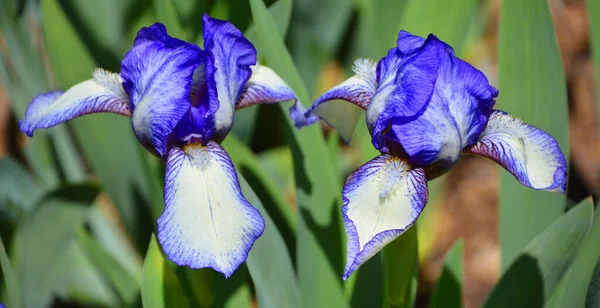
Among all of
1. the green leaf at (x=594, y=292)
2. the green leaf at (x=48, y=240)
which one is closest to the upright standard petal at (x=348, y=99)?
the green leaf at (x=594, y=292)

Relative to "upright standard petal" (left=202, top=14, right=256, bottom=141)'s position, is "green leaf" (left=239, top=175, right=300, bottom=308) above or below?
below

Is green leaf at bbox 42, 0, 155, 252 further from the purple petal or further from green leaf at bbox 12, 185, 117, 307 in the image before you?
the purple petal

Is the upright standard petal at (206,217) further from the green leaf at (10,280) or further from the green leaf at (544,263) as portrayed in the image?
the green leaf at (544,263)

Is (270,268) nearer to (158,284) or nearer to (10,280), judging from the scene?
(158,284)

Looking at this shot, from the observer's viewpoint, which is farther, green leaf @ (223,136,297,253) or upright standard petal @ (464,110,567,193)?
green leaf @ (223,136,297,253)

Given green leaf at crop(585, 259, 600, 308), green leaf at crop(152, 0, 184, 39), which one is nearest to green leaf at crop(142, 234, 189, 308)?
green leaf at crop(152, 0, 184, 39)

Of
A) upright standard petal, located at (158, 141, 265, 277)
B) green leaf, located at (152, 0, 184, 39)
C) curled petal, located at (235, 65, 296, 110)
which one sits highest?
green leaf, located at (152, 0, 184, 39)

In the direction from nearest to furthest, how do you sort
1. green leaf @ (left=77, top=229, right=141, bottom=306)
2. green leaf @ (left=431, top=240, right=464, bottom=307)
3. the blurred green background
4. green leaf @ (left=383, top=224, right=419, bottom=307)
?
green leaf @ (left=383, top=224, right=419, bottom=307)
the blurred green background
green leaf @ (left=431, top=240, right=464, bottom=307)
green leaf @ (left=77, top=229, right=141, bottom=306)
